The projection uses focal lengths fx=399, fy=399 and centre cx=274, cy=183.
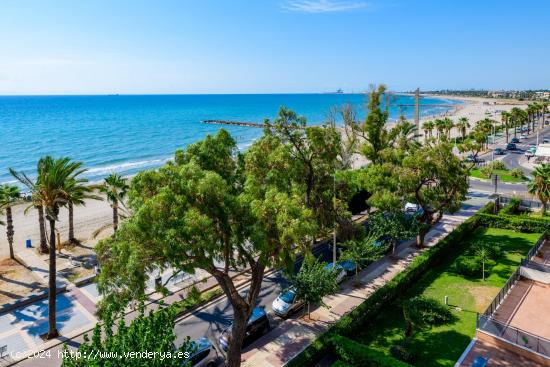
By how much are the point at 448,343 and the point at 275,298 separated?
35.2 ft

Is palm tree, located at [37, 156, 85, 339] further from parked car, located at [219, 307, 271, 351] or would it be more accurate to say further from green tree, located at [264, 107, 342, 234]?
green tree, located at [264, 107, 342, 234]

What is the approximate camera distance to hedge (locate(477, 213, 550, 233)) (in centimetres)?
3625

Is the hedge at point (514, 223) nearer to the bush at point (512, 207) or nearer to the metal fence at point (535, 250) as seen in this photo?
the bush at point (512, 207)

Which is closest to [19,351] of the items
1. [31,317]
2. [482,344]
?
[31,317]

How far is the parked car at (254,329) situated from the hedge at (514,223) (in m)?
26.3

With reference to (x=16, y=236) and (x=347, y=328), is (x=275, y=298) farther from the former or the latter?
(x=16, y=236)

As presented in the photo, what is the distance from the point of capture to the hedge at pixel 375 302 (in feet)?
61.6

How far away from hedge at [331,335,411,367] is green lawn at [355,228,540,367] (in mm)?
2755

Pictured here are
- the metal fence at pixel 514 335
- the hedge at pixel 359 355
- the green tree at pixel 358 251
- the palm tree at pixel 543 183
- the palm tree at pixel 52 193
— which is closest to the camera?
the hedge at pixel 359 355

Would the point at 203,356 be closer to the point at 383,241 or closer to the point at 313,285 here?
the point at 313,285

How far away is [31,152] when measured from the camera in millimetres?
89125

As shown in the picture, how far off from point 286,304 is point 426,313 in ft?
26.5

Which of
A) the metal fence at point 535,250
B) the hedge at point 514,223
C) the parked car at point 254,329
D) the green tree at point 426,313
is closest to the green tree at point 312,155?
the parked car at point 254,329

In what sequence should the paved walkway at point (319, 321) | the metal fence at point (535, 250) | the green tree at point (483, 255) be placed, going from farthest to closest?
the green tree at point (483, 255) → the metal fence at point (535, 250) → the paved walkway at point (319, 321)
